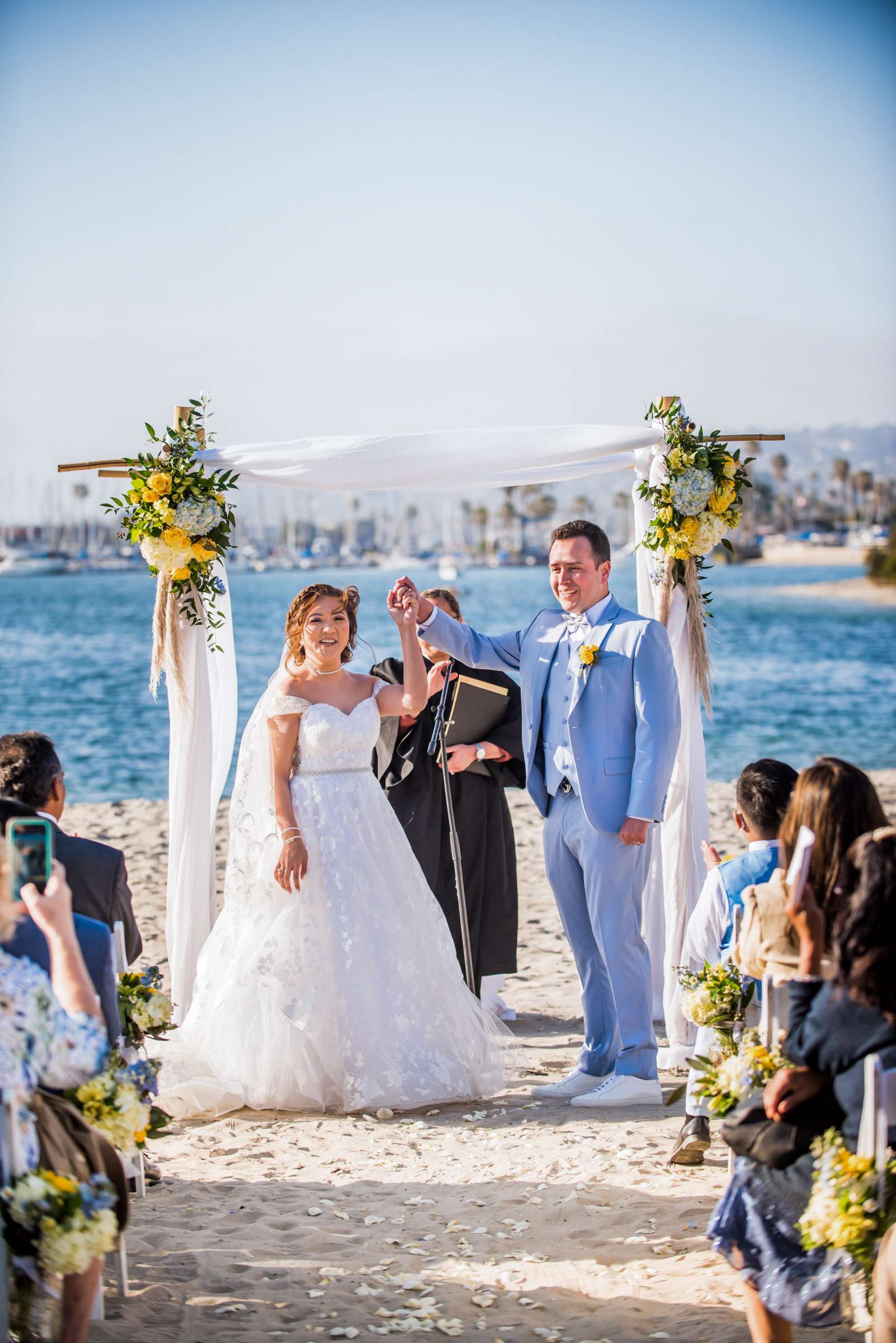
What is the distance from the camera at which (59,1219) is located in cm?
267

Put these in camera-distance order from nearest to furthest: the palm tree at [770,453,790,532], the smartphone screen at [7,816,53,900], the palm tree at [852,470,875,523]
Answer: the smartphone screen at [7,816,53,900] → the palm tree at [770,453,790,532] → the palm tree at [852,470,875,523]

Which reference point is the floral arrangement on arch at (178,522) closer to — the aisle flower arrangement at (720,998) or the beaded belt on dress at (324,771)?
the beaded belt on dress at (324,771)

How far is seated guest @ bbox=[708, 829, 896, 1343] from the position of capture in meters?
2.64

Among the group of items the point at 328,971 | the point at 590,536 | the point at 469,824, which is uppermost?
the point at 590,536

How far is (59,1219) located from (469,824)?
12.7 feet

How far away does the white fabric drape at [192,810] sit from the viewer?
19.4 ft

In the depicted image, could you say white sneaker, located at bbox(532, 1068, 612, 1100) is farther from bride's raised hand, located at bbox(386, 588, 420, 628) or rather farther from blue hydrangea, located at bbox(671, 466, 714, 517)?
blue hydrangea, located at bbox(671, 466, 714, 517)

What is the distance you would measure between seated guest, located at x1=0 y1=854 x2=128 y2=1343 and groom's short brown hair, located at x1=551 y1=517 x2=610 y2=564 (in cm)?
299

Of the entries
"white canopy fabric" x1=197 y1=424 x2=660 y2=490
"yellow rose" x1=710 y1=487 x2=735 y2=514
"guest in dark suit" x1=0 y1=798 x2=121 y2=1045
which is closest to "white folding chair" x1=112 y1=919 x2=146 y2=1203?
"guest in dark suit" x1=0 y1=798 x2=121 y2=1045

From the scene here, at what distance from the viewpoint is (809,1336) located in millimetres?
3246

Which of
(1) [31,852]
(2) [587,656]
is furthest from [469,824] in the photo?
(1) [31,852]

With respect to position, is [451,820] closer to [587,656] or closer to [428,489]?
[587,656]

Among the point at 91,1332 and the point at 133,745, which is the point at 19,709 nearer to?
the point at 133,745

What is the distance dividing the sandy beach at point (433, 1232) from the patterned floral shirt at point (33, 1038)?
0.88 meters
